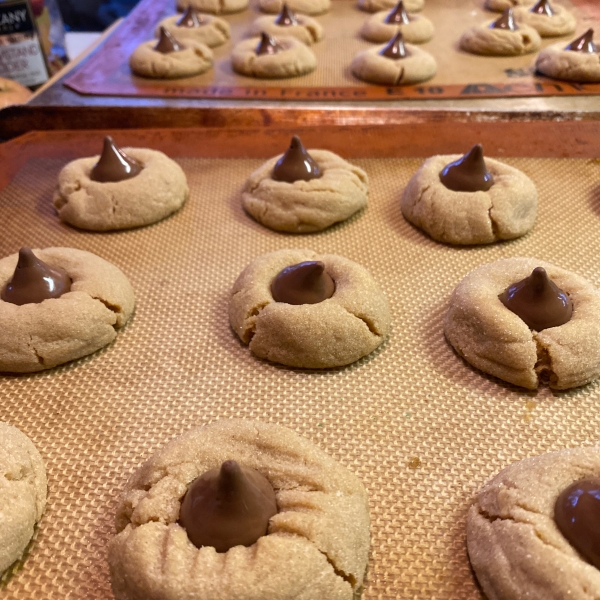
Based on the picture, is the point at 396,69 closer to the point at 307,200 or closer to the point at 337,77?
the point at 337,77

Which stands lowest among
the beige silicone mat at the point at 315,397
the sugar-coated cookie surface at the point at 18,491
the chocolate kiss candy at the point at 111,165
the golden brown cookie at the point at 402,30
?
the beige silicone mat at the point at 315,397

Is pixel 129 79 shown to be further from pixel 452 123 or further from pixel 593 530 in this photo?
pixel 593 530

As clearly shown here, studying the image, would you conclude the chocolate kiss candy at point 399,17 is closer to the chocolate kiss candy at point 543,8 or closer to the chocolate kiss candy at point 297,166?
the chocolate kiss candy at point 543,8

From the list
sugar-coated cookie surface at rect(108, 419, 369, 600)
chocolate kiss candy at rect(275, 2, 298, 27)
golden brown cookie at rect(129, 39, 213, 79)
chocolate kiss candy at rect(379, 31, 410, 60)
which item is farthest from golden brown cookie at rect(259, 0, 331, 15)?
sugar-coated cookie surface at rect(108, 419, 369, 600)

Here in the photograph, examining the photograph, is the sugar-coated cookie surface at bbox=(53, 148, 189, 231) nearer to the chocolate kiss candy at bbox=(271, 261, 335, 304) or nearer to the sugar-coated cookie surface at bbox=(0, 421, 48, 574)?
the chocolate kiss candy at bbox=(271, 261, 335, 304)

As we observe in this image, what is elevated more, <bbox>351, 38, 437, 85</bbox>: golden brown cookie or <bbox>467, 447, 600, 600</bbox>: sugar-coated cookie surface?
<bbox>351, 38, 437, 85</bbox>: golden brown cookie

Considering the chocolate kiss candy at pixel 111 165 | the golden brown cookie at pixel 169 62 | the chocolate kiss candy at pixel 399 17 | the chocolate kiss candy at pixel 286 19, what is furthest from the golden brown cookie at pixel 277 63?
the chocolate kiss candy at pixel 111 165
